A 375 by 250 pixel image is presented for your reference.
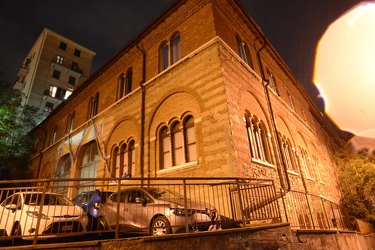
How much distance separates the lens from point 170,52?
1238 centimetres

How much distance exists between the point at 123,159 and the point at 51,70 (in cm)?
2722

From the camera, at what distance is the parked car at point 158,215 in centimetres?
573

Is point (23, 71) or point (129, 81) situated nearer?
point (129, 81)

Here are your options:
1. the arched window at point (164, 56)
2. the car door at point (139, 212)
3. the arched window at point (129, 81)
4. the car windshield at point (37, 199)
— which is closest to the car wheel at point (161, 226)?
the car door at point (139, 212)

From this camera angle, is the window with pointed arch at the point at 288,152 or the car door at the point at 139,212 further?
the window with pointed arch at the point at 288,152

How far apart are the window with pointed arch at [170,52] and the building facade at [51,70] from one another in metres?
24.5

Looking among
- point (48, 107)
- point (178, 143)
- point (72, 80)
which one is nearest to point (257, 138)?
point (178, 143)

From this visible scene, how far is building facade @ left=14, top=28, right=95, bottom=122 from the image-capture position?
31.0 metres

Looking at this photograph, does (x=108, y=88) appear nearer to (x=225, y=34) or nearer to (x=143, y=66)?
(x=143, y=66)

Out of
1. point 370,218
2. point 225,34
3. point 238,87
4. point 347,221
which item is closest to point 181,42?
point 225,34

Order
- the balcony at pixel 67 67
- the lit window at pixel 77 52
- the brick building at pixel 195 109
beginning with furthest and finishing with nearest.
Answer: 1. the lit window at pixel 77 52
2. the balcony at pixel 67 67
3. the brick building at pixel 195 109

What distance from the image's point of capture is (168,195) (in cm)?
713

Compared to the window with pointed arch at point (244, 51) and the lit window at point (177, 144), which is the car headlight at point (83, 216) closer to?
the lit window at point (177, 144)

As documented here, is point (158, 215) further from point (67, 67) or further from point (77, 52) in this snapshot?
point (77, 52)
